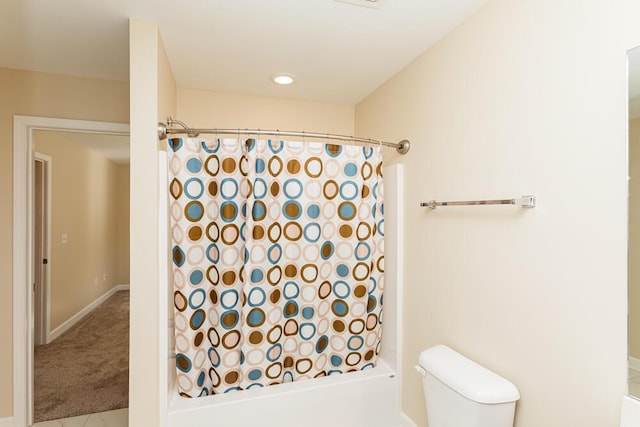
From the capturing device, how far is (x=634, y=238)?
3.34ft

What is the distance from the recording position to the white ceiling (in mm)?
1587

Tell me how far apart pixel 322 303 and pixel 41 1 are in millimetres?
2021

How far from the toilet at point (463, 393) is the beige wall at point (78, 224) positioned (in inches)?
163

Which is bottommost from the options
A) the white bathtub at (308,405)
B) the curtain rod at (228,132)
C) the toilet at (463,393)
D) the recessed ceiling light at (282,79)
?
the white bathtub at (308,405)

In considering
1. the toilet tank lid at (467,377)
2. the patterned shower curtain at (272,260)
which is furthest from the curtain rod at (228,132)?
the toilet tank lid at (467,377)

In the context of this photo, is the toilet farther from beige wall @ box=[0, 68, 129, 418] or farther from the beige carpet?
beige wall @ box=[0, 68, 129, 418]

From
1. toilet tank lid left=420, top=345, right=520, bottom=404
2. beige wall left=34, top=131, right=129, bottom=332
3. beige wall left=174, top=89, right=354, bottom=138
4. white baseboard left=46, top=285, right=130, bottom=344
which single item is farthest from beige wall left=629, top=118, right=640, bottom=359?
white baseboard left=46, top=285, right=130, bottom=344

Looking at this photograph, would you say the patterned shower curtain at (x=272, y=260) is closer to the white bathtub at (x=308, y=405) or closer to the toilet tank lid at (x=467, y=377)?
the white bathtub at (x=308, y=405)

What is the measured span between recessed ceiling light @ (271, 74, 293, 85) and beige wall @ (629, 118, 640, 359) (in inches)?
72.3

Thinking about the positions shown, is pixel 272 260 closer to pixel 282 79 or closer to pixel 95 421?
pixel 282 79

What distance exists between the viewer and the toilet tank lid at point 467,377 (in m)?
1.34

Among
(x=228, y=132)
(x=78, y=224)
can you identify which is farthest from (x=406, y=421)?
(x=78, y=224)

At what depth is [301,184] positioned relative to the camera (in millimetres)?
2078

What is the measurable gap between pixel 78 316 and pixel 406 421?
4491 mm
